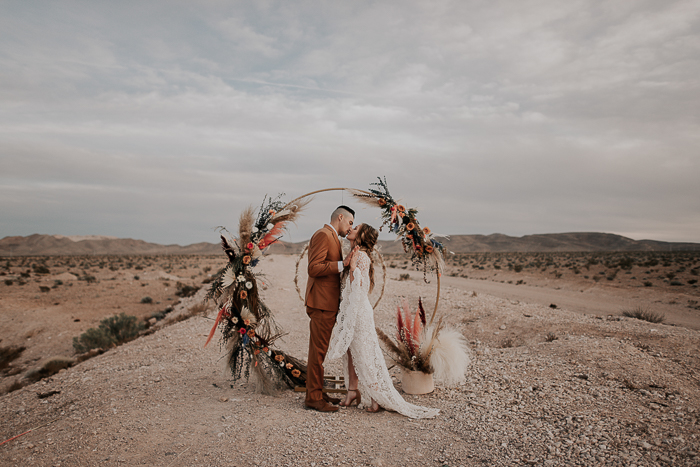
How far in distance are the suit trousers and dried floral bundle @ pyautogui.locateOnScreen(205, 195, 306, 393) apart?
1.08 meters

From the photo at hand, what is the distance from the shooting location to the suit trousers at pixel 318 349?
552cm

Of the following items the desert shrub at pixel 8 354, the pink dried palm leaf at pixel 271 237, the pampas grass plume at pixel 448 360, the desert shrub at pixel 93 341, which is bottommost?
the desert shrub at pixel 8 354

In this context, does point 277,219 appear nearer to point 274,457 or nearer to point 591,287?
point 274,457

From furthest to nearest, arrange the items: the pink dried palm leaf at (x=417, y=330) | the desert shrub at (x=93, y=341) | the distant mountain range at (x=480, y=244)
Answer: the distant mountain range at (x=480, y=244) → the desert shrub at (x=93, y=341) → the pink dried palm leaf at (x=417, y=330)

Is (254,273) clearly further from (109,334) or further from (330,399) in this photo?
(109,334)

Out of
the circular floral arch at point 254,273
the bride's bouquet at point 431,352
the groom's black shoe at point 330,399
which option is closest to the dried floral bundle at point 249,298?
the circular floral arch at point 254,273

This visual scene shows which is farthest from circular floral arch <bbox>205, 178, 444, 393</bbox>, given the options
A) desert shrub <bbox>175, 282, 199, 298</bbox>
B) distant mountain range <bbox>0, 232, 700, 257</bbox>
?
distant mountain range <bbox>0, 232, 700, 257</bbox>

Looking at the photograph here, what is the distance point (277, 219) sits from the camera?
6.39 metres

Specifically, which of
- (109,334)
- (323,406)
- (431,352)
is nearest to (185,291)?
(109,334)

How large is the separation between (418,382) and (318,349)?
1875mm

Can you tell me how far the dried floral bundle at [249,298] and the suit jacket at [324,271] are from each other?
1.13 metres

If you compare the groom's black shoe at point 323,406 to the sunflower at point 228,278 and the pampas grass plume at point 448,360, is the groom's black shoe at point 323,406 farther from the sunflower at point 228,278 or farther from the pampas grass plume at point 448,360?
the sunflower at point 228,278

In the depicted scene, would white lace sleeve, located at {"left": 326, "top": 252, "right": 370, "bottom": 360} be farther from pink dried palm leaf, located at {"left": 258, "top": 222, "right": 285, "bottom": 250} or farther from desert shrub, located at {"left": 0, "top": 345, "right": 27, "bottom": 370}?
desert shrub, located at {"left": 0, "top": 345, "right": 27, "bottom": 370}

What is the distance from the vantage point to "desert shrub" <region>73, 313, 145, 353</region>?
12.8 metres
